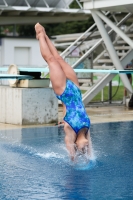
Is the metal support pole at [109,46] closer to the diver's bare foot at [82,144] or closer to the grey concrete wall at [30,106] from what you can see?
the grey concrete wall at [30,106]

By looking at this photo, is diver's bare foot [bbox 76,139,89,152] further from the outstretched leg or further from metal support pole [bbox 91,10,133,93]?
metal support pole [bbox 91,10,133,93]

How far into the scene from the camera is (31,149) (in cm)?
1041

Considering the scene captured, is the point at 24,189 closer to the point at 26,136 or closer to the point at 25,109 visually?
the point at 26,136

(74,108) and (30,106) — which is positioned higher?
(30,106)

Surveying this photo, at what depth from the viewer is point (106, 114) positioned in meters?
17.0

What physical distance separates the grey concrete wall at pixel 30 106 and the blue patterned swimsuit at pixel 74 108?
559 cm

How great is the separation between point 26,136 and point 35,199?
5.73 meters

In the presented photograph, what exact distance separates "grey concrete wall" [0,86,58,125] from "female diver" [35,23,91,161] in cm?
536

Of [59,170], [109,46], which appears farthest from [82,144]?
[109,46]

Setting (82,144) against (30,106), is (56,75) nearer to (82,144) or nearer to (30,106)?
(82,144)

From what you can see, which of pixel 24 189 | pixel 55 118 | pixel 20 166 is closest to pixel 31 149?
pixel 20 166

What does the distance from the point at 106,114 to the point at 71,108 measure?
8479mm

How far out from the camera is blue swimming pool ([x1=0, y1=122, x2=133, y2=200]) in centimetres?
691

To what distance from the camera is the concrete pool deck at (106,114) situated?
15336mm
